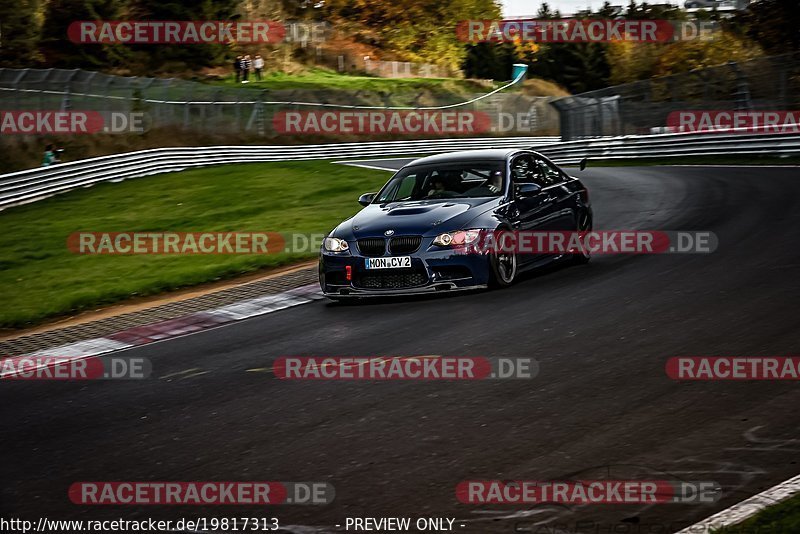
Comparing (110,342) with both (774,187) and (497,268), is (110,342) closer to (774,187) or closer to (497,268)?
(497,268)

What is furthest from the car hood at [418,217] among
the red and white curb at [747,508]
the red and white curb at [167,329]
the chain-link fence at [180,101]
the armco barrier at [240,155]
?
the chain-link fence at [180,101]

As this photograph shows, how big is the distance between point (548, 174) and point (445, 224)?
7.77ft

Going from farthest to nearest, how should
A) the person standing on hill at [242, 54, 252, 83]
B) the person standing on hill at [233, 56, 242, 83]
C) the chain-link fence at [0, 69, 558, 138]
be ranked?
the person standing on hill at [242, 54, 252, 83], the person standing on hill at [233, 56, 242, 83], the chain-link fence at [0, 69, 558, 138]

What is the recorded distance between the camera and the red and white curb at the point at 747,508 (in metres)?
4.65

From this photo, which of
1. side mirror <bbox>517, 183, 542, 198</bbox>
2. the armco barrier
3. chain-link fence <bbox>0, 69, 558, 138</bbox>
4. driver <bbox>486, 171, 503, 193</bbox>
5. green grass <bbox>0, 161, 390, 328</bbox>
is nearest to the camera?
side mirror <bbox>517, 183, 542, 198</bbox>

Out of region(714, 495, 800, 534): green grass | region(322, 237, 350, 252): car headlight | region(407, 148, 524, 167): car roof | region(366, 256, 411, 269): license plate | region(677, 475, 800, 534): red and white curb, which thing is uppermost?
region(407, 148, 524, 167): car roof

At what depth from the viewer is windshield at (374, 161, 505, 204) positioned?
1224cm

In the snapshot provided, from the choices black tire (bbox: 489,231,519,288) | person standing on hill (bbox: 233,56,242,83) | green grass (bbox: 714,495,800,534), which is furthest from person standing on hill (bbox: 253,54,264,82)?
green grass (bbox: 714,495,800,534)

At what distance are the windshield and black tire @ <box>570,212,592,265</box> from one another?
1464 millimetres

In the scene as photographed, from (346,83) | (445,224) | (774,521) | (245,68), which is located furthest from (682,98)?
(346,83)

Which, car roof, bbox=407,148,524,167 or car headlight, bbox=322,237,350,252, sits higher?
car roof, bbox=407,148,524,167

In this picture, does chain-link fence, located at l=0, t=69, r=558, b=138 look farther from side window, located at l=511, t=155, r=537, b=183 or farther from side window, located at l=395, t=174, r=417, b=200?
side window, located at l=511, t=155, r=537, b=183

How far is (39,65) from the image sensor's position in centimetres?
6144

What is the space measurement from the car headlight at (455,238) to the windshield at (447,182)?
0.99m
